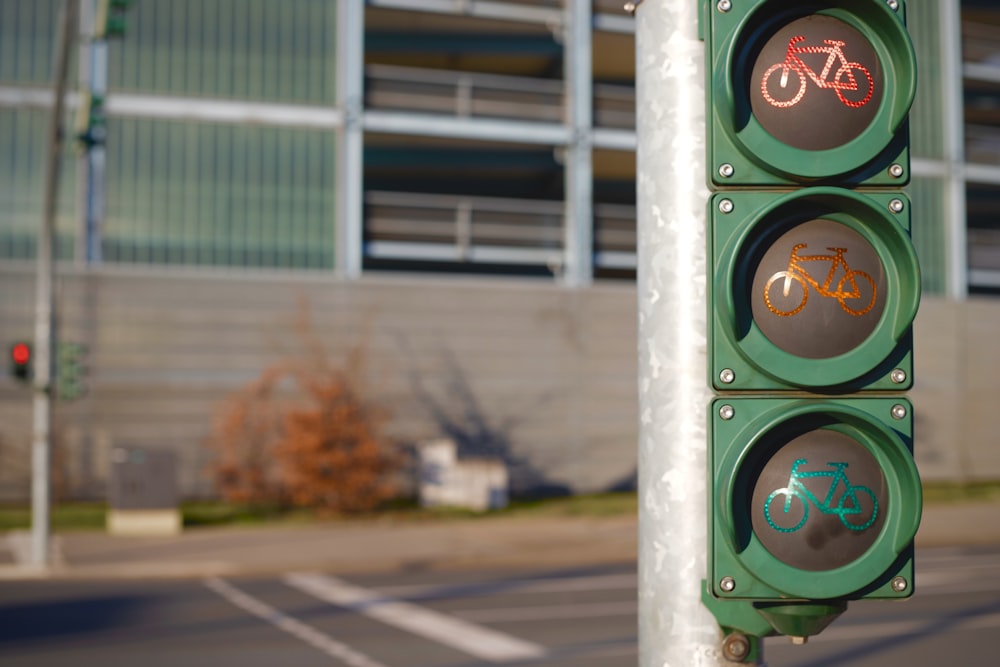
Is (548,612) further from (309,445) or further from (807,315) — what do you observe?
(807,315)

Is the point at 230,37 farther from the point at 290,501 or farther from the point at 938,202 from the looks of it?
the point at 938,202

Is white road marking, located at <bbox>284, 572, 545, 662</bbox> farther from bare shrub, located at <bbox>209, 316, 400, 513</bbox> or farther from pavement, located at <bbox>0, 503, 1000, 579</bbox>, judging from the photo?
bare shrub, located at <bbox>209, 316, 400, 513</bbox>

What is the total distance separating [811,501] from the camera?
1.63 metres

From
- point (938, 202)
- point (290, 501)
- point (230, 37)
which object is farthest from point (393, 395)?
point (938, 202)

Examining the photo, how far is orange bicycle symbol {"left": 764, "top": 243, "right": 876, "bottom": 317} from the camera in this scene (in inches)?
64.7

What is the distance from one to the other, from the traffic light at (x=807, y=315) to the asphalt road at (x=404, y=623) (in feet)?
24.2

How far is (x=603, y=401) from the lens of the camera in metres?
26.0

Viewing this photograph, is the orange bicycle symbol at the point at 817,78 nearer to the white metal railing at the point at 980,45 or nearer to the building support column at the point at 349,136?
the building support column at the point at 349,136

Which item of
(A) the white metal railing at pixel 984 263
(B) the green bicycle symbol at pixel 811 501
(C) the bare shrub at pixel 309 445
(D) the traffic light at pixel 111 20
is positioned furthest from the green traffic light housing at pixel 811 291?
(A) the white metal railing at pixel 984 263

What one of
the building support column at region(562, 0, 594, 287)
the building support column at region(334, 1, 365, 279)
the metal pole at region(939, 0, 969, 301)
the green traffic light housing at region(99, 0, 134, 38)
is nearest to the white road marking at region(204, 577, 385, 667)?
the green traffic light housing at region(99, 0, 134, 38)

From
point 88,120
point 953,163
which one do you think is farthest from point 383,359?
point 953,163

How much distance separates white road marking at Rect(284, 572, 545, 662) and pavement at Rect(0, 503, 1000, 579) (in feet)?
5.18

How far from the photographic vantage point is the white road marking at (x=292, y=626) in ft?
29.4

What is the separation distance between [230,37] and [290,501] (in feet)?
33.4
